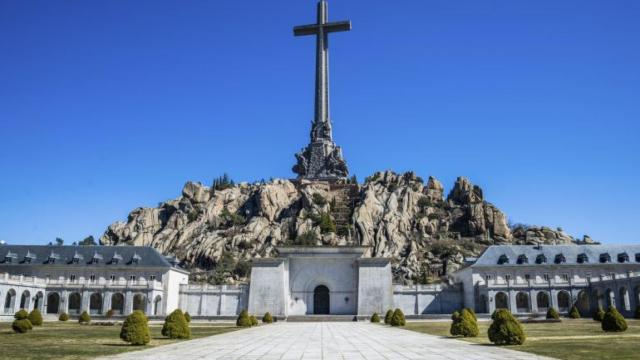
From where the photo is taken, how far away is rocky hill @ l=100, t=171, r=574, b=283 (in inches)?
3558

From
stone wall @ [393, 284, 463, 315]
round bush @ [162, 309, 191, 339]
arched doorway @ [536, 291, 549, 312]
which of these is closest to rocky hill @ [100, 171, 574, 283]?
stone wall @ [393, 284, 463, 315]

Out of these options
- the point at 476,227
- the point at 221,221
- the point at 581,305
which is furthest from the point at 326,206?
the point at 581,305

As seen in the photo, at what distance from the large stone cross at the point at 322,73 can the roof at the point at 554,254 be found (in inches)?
1978

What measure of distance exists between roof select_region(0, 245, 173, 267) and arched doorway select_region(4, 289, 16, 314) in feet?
23.4

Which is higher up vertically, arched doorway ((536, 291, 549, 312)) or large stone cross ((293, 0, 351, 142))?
large stone cross ((293, 0, 351, 142))

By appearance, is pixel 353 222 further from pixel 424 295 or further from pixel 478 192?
pixel 424 295

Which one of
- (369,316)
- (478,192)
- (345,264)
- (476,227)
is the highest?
(478,192)

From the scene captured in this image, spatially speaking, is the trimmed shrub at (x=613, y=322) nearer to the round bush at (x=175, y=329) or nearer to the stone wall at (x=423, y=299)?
the round bush at (x=175, y=329)

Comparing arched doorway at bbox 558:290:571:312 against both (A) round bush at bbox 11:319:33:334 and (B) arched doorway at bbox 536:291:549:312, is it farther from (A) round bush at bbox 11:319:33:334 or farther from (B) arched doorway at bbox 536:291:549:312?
(A) round bush at bbox 11:319:33:334

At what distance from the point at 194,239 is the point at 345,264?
46645mm

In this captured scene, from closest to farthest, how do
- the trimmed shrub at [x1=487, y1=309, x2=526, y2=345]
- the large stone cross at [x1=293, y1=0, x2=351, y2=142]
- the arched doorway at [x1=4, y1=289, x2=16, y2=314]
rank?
the trimmed shrub at [x1=487, y1=309, x2=526, y2=345] → the arched doorway at [x1=4, y1=289, x2=16, y2=314] → the large stone cross at [x1=293, y1=0, x2=351, y2=142]

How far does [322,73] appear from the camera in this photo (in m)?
106

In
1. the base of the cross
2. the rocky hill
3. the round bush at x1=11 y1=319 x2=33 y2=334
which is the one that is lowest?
the round bush at x1=11 y1=319 x2=33 y2=334

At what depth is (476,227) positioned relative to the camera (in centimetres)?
9712
